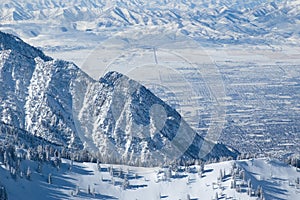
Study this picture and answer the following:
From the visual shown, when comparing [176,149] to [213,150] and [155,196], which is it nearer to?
[213,150]

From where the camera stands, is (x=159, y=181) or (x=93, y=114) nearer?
(x=159, y=181)

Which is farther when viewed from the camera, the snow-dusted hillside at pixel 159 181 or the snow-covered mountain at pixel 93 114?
the snow-covered mountain at pixel 93 114

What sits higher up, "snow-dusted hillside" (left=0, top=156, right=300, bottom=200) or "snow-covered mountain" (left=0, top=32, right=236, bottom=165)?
"snow-covered mountain" (left=0, top=32, right=236, bottom=165)

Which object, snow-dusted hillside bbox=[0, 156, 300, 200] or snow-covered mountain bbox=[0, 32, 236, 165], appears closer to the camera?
snow-dusted hillside bbox=[0, 156, 300, 200]

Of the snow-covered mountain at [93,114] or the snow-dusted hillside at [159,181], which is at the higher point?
the snow-covered mountain at [93,114]

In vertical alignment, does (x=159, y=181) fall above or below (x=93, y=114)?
below

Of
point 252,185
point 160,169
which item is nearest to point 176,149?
point 160,169
